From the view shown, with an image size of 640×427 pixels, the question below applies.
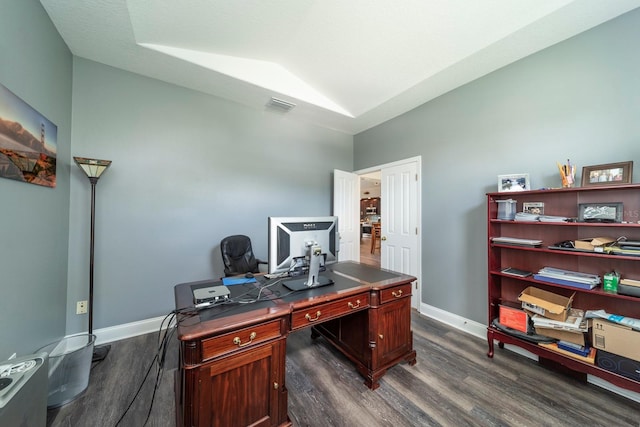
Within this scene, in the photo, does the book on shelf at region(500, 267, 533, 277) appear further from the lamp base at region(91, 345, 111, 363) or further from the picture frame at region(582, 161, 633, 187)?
the lamp base at region(91, 345, 111, 363)

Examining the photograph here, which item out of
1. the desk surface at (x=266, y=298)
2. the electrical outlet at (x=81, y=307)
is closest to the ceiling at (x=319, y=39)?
the desk surface at (x=266, y=298)

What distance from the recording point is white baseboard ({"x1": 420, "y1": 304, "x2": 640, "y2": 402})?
1601mm

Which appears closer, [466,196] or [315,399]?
[315,399]

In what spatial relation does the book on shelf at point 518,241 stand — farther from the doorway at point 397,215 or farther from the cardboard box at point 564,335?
the doorway at point 397,215

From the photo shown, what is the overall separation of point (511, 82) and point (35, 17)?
408 centimetres

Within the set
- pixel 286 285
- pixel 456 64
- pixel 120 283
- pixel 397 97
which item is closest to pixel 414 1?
pixel 456 64

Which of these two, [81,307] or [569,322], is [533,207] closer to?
[569,322]

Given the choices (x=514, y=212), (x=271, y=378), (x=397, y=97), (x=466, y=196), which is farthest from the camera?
(x=397, y=97)

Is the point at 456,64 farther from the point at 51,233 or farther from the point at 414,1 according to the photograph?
the point at 51,233

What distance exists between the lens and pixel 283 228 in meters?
1.48

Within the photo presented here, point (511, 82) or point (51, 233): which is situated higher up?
point (511, 82)

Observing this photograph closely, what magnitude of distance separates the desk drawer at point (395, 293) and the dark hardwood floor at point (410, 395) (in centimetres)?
66

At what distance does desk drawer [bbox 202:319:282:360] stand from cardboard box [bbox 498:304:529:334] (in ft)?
6.81

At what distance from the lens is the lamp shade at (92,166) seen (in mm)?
1921
